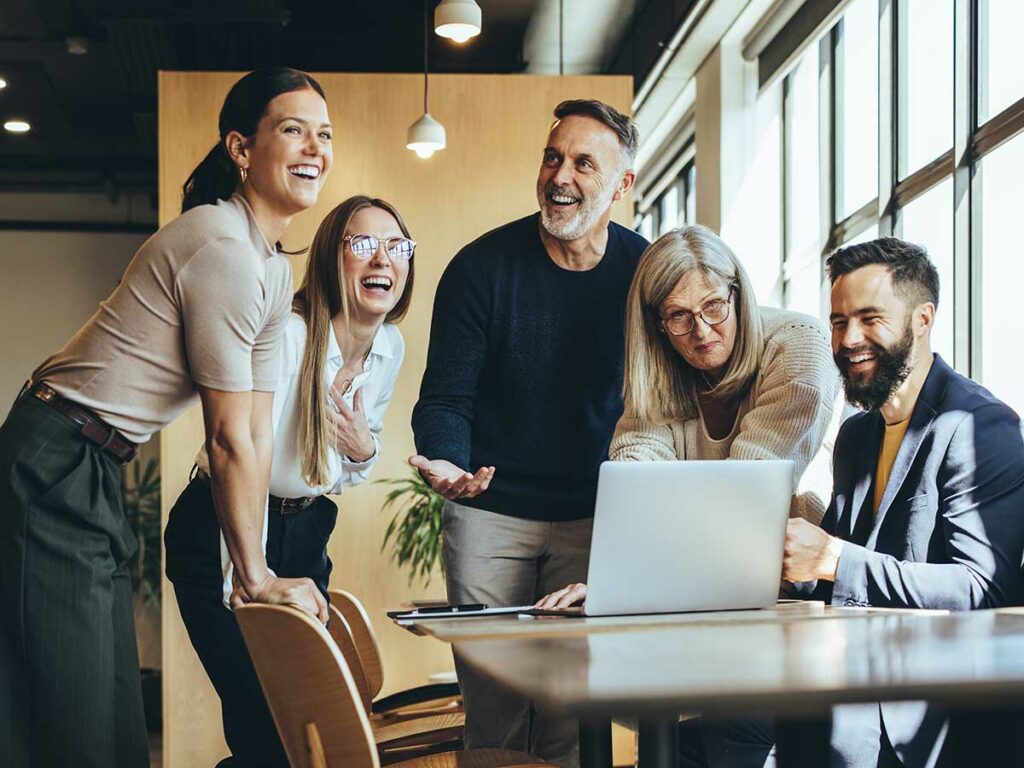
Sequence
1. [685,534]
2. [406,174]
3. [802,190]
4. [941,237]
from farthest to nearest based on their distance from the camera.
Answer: [802,190], [406,174], [941,237], [685,534]

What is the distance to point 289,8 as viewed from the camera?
792 cm

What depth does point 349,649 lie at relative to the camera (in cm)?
261

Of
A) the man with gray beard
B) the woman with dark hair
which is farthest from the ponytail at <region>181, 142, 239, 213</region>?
the man with gray beard

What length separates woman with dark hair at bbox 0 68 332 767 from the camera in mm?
2148

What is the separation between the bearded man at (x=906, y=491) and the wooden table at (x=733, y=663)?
280 millimetres

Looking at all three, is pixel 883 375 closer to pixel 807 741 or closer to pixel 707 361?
pixel 707 361

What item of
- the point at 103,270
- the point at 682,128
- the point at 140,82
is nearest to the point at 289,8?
the point at 140,82

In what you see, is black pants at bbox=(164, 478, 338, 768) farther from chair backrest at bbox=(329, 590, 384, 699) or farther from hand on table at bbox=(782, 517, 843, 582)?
hand on table at bbox=(782, 517, 843, 582)

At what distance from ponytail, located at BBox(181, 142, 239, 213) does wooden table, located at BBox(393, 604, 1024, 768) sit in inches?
42.7

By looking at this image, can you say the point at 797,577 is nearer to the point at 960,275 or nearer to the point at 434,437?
the point at 434,437

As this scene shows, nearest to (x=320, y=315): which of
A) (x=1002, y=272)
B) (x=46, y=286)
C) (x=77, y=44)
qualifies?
(x=1002, y=272)

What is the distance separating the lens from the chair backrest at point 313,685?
1600 millimetres

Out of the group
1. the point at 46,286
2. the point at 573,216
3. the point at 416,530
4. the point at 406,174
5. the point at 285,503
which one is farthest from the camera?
the point at 46,286

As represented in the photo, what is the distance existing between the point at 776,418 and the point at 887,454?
0.29 m
